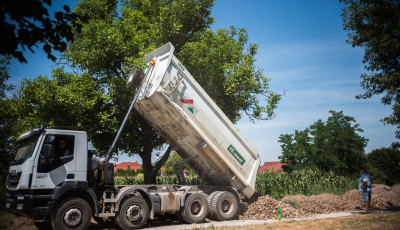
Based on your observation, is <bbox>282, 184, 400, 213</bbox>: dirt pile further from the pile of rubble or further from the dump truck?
the dump truck

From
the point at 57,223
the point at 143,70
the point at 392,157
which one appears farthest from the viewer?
the point at 392,157

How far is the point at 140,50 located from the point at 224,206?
25.6 ft

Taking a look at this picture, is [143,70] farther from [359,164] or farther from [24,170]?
[359,164]

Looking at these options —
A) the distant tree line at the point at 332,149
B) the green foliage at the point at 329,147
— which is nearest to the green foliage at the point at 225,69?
the distant tree line at the point at 332,149

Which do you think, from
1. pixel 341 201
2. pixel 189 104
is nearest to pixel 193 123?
pixel 189 104

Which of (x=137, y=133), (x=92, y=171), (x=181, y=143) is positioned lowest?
(x=92, y=171)

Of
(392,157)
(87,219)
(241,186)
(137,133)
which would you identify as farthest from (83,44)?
(392,157)

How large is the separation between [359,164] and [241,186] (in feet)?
130

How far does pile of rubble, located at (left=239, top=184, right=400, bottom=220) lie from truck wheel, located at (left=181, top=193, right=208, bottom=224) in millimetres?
1664

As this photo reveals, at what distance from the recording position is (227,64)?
14.0 metres

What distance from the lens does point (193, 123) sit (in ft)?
29.3

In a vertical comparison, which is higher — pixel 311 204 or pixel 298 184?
pixel 298 184

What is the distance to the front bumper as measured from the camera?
259 inches

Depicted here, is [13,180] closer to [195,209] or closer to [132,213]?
[132,213]
